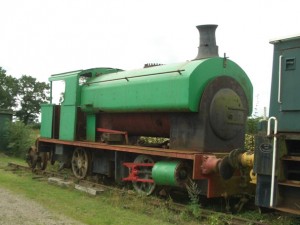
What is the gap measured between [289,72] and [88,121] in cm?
773

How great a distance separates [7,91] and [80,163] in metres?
67.1

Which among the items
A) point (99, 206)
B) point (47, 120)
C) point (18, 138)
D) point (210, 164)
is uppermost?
point (47, 120)

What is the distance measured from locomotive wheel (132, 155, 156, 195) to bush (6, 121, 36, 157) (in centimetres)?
1250

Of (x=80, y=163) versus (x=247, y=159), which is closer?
(x=247, y=159)

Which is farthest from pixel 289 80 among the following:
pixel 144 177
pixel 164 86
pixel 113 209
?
pixel 144 177

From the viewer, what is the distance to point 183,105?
9.27m

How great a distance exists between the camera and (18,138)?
22375 mm

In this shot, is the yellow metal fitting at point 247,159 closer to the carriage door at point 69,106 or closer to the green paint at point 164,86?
the green paint at point 164,86

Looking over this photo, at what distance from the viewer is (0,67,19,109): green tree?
74188 millimetres

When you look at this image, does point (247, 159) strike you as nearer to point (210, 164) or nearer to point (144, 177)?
point (210, 164)

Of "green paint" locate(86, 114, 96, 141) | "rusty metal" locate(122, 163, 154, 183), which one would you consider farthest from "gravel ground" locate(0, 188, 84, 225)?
"green paint" locate(86, 114, 96, 141)

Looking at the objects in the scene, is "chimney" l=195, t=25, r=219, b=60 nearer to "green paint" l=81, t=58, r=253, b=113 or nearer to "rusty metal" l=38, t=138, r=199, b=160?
"green paint" l=81, t=58, r=253, b=113

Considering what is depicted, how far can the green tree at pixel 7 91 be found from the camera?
74.2 meters

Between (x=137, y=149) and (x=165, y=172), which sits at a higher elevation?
(x=137, y=149)
